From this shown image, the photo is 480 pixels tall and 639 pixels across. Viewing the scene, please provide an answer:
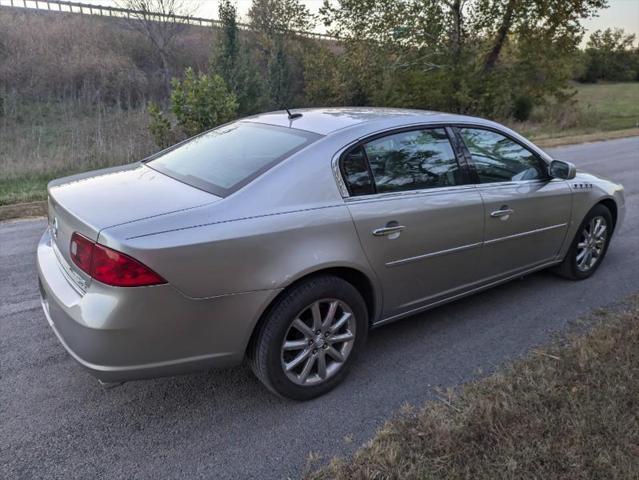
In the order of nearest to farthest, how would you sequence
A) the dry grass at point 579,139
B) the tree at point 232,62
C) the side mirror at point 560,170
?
the side mirror at point 560,170 < the dry grass at point 579,139 < the tree at point 232,62

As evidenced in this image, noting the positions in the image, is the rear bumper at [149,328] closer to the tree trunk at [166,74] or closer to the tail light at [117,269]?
the tail light at [117,269]

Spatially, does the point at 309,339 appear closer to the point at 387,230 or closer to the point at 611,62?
the point at 387,230

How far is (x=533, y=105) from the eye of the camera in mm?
24344

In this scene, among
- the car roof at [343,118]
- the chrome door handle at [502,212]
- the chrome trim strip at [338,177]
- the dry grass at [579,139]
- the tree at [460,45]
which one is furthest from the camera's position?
the tree at [460,45]

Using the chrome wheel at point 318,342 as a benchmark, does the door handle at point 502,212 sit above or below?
above

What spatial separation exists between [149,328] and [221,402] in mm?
770

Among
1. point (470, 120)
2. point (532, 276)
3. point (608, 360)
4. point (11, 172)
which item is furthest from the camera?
point (11, 172)

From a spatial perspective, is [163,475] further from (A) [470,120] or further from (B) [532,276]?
(B) [532,276]

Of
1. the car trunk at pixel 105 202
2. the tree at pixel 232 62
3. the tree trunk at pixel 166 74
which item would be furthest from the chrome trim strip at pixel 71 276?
the tree trunk at pixel 166 74

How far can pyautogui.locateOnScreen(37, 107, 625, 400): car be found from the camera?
234 centimetres

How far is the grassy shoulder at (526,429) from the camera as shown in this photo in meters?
2.24

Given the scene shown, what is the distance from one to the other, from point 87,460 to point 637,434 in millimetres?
2609

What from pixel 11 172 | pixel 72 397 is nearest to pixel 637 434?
pixel 72 397

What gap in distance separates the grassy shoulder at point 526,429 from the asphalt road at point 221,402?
212mm
